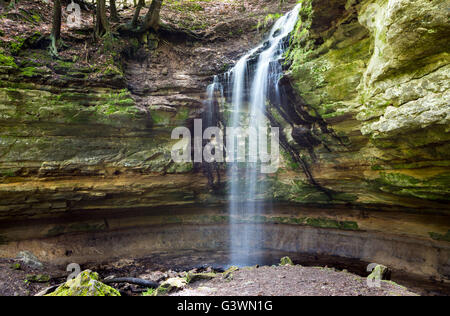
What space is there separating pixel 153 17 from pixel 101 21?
85.7 inches

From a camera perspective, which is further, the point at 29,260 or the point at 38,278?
the point at 29,260

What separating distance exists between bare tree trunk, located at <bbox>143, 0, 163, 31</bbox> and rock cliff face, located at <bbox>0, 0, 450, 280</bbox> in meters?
0.60

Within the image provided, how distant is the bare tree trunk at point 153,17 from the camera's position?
10429 millimetres

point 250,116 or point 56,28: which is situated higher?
point 56,28

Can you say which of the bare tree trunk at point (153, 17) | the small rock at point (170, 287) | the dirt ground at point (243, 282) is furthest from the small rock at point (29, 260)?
the bare tree trunk at point (153, 17)

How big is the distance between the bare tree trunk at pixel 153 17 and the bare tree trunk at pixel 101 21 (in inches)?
66.1

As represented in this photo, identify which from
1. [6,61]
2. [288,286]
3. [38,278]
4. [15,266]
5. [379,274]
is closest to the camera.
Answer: [288,286]

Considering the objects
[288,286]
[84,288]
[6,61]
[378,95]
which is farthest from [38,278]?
[378,95]

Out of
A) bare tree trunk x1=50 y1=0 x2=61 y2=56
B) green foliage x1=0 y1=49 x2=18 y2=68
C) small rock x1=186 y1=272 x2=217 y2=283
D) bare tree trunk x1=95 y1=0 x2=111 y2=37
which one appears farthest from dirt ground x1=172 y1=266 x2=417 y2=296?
bare tree trunk x1=95 y1=0 x2=111 y2=37

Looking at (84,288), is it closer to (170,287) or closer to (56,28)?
(170,287)

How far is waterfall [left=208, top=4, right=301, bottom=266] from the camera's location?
8.72m

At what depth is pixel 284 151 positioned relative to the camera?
895 centimetres

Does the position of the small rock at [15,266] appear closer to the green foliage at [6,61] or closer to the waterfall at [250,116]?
the green foliage at [6,61]

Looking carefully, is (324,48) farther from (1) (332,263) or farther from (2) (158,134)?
(1) (332,263)
